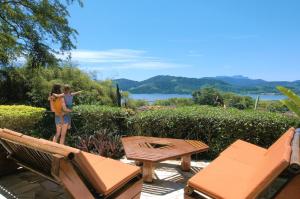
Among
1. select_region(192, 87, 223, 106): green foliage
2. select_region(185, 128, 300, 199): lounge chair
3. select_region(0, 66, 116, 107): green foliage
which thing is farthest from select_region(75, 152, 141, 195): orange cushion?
select_region(192, 87, 223, 106): green foliage

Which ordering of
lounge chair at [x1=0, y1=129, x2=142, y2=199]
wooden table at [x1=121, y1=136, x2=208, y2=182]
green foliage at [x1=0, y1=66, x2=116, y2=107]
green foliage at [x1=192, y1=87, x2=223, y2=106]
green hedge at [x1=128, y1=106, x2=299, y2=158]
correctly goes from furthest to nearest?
1. green foliage at [x1=192, y1=87, x2=223, y2=106]
2. green foliage at [x1=0, y1=66, x2=116, y2=107]
3. green hedge at [x1=128, y1=106, x2=299, y2=158]
4. wooden table at [x1=121, y1=136, x2=208, y2=182]
5. lounge chair at [x1=0, y1=129, x2=142, y2=199]

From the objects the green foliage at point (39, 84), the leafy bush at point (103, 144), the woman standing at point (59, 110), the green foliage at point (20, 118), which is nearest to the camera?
the leafy bush at point (103, 144)

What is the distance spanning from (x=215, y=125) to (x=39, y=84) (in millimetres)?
10121

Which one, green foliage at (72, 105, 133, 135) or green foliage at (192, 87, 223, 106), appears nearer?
green foliage at (72, 105, 133, 135)

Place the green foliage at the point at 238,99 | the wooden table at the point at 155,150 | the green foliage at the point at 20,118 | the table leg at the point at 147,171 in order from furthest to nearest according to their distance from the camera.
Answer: the green foliage at the point at 238,99 → the green foliage at the point at 20,118 → the table leg at the point at 147,171 → the wooden table at the point at 155,150

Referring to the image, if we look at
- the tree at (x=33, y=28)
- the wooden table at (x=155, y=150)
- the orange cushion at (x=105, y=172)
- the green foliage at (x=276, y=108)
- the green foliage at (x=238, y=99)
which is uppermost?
the tree at (x=33, y=28)

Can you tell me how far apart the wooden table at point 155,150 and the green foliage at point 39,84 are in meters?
8.59

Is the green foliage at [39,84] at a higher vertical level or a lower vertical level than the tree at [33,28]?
lower

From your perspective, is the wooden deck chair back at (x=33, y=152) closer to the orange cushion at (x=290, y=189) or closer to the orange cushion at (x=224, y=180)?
the orange cushion at (x=224, y=180)

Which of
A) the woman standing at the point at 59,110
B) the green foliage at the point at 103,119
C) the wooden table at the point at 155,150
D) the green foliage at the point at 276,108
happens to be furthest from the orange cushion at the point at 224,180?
the green foliage at the point at 276,108

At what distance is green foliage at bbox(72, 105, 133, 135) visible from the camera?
30.6ft

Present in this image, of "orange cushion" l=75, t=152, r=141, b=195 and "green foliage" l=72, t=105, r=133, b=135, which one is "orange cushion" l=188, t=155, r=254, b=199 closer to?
"orange cushion" l=75, t=152, r=141, b=195

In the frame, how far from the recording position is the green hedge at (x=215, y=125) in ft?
25.2

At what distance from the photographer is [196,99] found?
27.4 meters
